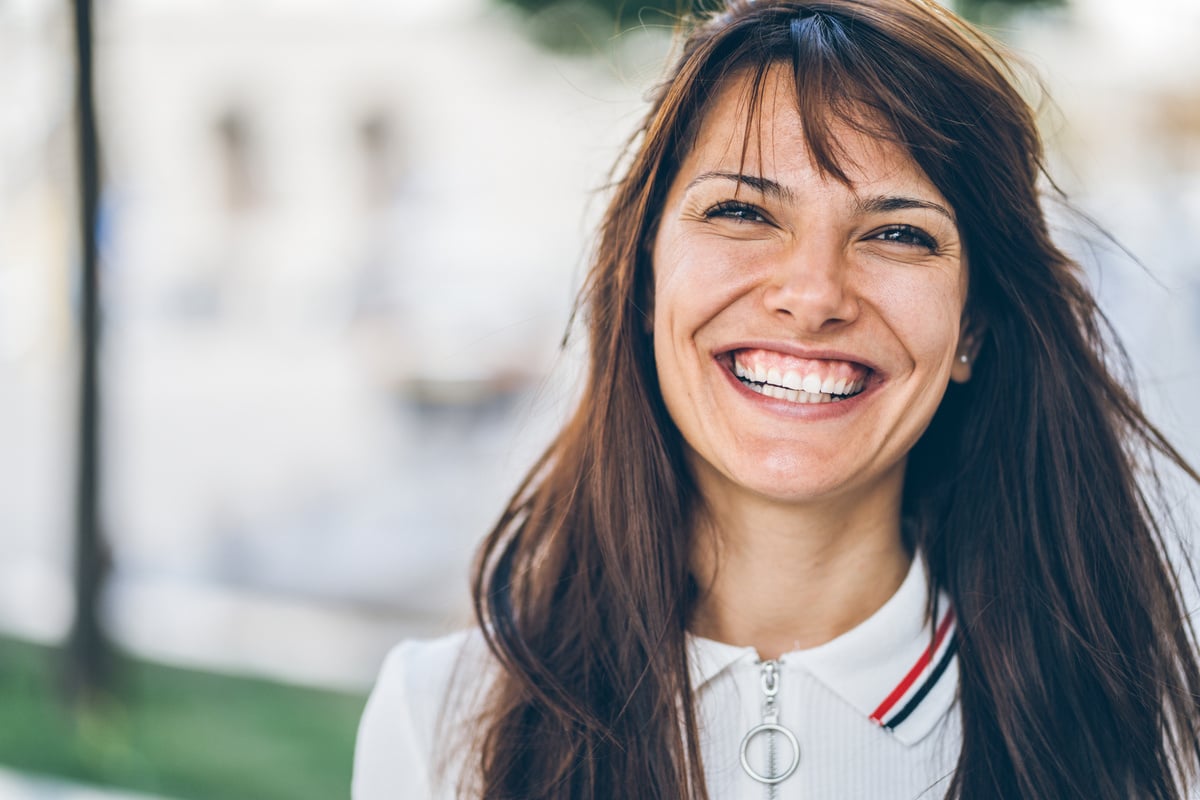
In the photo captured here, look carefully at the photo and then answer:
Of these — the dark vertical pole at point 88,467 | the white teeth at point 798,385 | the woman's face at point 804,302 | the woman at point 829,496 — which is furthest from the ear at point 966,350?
the dark vertical pole at point 88,467

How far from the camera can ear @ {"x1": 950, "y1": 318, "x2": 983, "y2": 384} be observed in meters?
1.59

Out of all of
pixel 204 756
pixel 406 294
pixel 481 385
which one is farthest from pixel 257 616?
pixel 406 294

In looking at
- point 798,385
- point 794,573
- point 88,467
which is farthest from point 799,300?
point 88,467

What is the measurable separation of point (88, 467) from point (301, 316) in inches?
440

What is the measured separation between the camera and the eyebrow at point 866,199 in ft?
4.66

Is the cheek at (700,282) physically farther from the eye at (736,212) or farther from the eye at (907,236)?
the eye at (907,236)

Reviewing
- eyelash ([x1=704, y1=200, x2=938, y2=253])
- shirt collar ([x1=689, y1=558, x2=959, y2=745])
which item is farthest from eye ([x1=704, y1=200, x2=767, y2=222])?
shirt collar ([x1=689, y1=558, x2=959, y2=745])

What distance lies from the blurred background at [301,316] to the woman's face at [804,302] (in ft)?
1.13

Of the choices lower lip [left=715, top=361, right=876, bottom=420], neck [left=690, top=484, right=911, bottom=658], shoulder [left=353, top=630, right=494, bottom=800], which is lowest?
shoulder [left=353, top=630, right=494, bottom=800]

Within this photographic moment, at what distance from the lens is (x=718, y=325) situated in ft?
4.82

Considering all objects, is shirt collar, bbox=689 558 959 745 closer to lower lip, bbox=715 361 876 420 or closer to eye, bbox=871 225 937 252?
lower lip, bbox=715 361 876 420

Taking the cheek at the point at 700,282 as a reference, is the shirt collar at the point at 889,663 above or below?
below

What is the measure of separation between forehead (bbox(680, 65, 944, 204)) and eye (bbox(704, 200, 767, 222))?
0.04m

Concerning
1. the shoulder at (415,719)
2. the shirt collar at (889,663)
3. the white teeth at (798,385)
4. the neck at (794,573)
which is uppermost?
the white teeth at (798,385)
